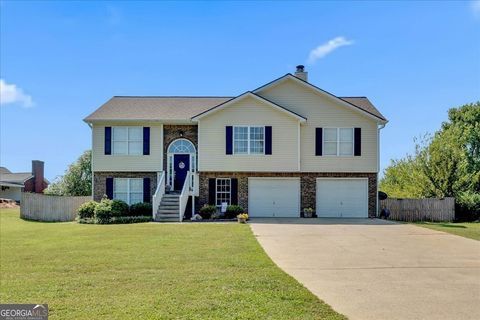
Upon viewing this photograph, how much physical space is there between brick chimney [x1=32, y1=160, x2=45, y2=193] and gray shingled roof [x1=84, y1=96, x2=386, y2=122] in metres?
26.1

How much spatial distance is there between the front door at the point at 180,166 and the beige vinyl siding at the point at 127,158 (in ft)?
2.78

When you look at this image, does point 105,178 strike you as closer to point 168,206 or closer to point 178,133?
point 168,206

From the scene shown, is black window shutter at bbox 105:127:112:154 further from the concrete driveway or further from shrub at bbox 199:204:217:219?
the concrete driveway

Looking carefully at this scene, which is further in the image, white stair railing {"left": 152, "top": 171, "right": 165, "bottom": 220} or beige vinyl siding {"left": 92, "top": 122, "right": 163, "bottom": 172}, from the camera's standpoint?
beige vinyl siding {"left": 92, "top": 122, "right": 163, "bottom": 172}

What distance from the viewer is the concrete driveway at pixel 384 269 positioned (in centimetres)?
611

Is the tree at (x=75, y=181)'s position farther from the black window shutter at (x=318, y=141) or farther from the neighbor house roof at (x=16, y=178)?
the black window shutter at (x=318, y=141)

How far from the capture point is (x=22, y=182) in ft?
145

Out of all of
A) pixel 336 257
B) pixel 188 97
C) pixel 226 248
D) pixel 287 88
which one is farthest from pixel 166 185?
pixel 336 257

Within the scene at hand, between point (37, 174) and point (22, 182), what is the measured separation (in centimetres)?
319

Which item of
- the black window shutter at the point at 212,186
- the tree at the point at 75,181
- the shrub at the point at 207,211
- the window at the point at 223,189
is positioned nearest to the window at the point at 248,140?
the window at the point at 223,189

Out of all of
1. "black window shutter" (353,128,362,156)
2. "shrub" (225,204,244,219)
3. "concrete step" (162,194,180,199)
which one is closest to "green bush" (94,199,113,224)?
"concrete step" (162,194,180,199)

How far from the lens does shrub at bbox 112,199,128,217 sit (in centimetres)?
2069

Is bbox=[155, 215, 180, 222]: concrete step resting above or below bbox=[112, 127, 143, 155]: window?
below

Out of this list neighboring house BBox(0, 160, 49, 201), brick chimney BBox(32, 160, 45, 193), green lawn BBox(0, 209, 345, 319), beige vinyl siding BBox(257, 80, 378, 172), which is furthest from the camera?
brick chimney BBox(32, 160, 45, 193)
